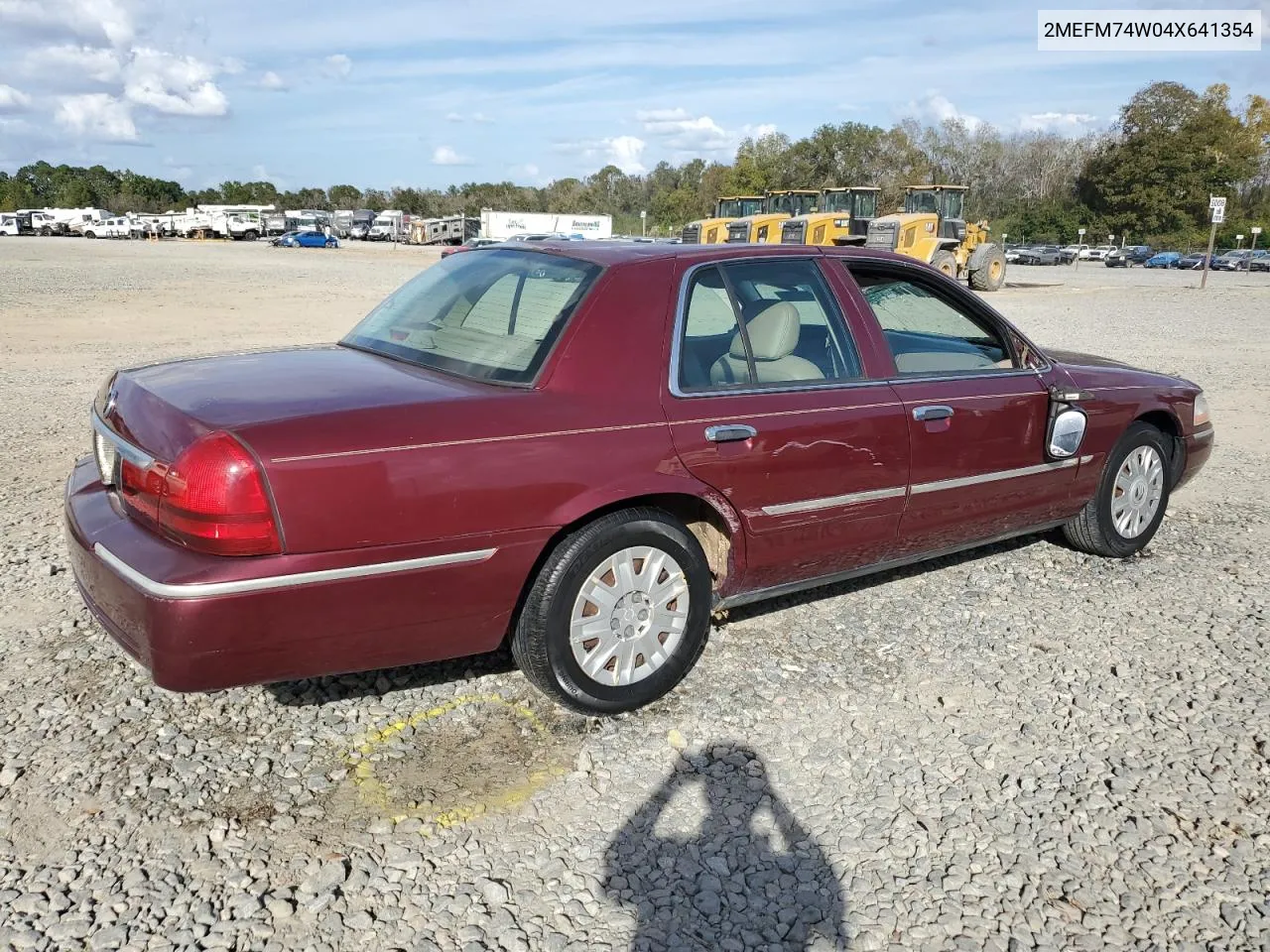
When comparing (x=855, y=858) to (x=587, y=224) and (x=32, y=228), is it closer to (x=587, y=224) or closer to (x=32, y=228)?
(x=587, y=224)

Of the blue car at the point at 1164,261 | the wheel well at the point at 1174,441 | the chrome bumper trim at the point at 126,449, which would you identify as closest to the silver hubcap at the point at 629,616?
the chrome bumper trim at the point at 126,449

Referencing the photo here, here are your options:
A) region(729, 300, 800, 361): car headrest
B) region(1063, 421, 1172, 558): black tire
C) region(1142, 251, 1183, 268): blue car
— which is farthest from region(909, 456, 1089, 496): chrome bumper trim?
region(1142, 251, 1183, 268): blue car


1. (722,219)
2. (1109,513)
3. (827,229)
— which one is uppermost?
(722,219)

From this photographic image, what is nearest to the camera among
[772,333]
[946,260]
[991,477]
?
[772,333]

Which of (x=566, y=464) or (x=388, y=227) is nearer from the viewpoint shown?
(x=566, y=464)

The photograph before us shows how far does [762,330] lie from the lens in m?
3.97

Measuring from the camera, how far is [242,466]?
2.82 meters

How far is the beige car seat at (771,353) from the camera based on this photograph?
3840mm

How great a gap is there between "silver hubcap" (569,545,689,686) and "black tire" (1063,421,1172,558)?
8.85 feet

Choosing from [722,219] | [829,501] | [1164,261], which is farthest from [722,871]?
[1164,261]

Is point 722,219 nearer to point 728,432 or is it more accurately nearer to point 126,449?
point 728,432

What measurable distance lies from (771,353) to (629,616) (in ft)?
3.90

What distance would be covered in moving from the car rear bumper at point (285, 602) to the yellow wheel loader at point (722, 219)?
31406 mm

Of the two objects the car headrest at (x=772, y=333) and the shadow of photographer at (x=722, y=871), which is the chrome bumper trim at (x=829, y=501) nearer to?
the car headrest at (x=772, y=333)
